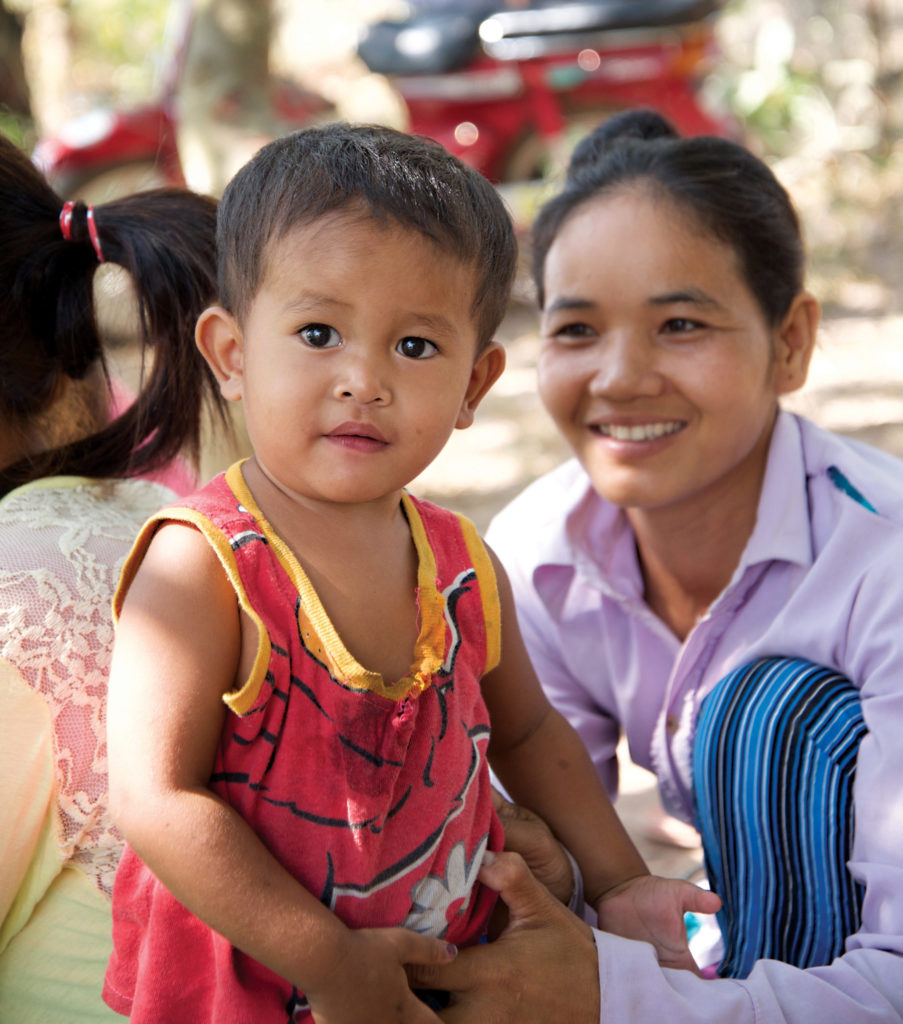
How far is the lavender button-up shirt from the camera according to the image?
1.49 meters

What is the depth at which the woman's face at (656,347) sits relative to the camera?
188 cm

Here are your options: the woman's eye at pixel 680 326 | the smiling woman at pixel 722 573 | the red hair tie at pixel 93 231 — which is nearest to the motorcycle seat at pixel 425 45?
the smiling woman at pixel 722 573

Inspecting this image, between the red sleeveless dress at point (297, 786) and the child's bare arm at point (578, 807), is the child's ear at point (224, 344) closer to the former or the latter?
the red sleeveless dress at point (297, 786)

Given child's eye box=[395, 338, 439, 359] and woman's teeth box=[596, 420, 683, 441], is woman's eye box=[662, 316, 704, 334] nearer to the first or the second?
woman's teeth box=[596, 420, 683, 441]

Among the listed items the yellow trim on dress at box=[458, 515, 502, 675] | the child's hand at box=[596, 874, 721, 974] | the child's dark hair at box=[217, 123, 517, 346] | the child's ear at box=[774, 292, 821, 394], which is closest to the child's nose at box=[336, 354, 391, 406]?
the child's dark hair at box=[217, 123, 517, 346]

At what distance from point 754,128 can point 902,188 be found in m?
1.09

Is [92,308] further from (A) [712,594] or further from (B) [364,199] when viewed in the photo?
(A) [712,594]

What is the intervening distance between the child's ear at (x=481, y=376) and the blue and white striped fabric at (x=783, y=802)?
0.70m

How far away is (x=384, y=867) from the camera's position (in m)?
1.30

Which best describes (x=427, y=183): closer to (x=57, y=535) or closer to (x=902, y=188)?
(x=57, y=535)

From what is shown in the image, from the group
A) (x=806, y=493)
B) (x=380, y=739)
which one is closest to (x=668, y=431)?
(x=806, y=493)

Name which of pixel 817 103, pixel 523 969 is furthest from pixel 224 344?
pixel 817 103

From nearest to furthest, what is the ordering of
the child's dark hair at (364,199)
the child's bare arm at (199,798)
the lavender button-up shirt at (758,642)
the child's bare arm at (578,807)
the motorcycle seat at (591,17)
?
the child's bare arm at (199,798), the child's dark hair at (364,199), the lavender button-up shirt at (758,642), the child's bare arm at (578,807), the motorcycle seat at (591,17)

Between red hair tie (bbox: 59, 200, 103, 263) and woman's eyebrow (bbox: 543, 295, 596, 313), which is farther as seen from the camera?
woman's eyebrow (bbox: 543, 295, 596, 313)
